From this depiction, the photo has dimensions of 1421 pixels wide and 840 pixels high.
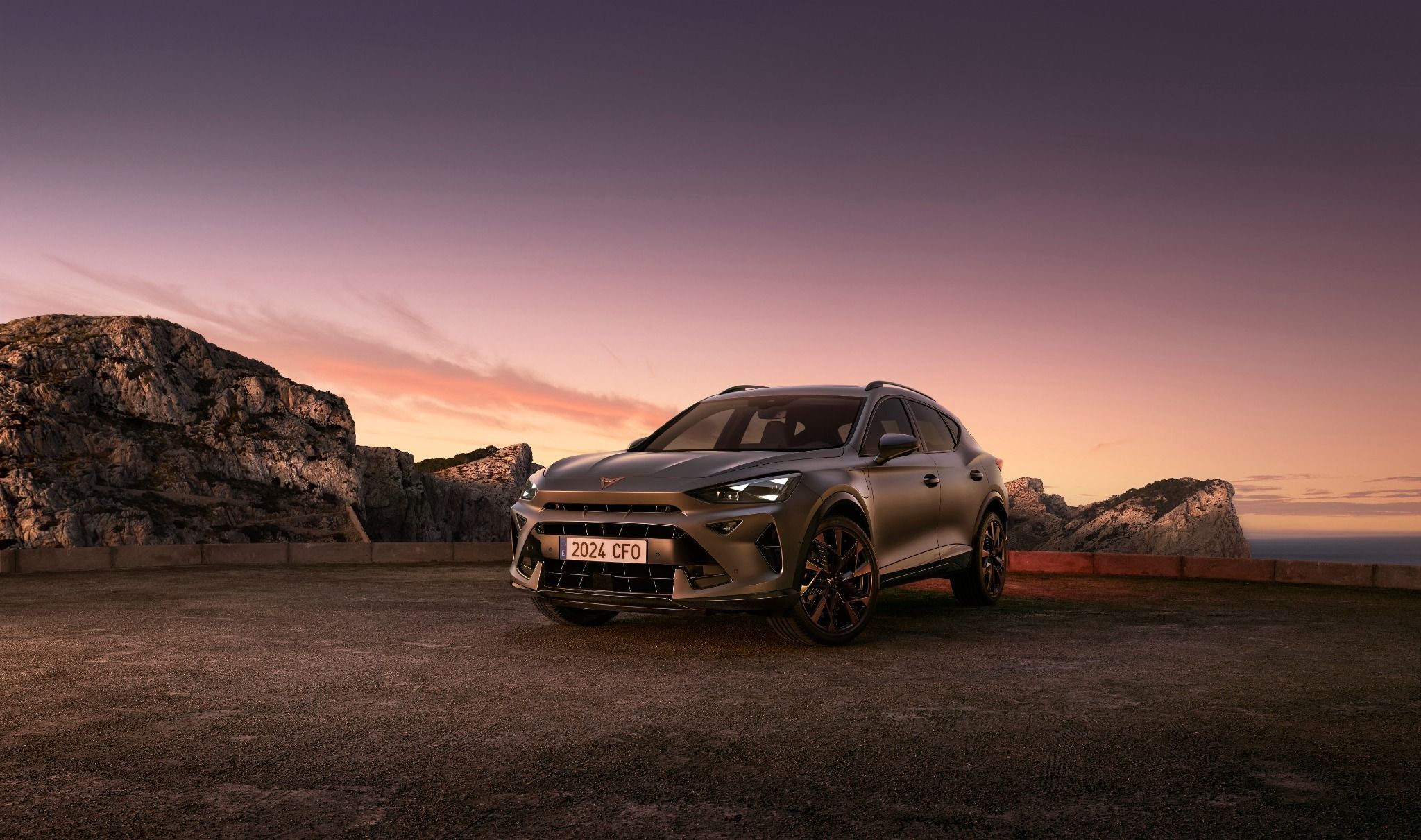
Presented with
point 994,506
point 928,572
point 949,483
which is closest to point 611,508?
point 928,572

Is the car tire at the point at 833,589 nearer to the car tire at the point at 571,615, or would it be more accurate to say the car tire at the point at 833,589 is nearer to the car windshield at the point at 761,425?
the car windshield at the point at 761,425

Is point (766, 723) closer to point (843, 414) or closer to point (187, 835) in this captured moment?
point (187, 835)

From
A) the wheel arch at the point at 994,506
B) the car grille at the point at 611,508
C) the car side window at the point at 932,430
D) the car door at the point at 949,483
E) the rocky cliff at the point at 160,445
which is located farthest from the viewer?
the rocky cliff at the point at 160,445

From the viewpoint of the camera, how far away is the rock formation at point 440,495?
36.2 metres

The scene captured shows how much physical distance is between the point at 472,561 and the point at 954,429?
7268mm

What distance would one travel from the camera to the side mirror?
717cm

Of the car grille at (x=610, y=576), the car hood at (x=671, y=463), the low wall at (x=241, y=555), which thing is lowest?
the low wall at (x=241, y=555)

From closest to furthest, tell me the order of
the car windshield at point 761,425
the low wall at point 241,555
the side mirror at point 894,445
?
1. the side mirror at point 894,445
2. the car windshield at point 761,425
3. the low wall at point 241,555

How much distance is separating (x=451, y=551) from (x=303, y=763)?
34.2ft

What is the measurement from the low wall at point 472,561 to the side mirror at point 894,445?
5.67 metres

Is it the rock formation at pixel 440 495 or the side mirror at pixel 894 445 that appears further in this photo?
the rock formation at pixel 440 495

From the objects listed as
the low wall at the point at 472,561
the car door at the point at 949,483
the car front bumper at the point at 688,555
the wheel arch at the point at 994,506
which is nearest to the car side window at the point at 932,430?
the car door at the point at 949,483

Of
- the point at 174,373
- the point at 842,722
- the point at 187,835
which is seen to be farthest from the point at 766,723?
the point at 174,373

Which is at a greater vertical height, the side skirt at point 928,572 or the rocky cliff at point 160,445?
the rocky cliff at point 160,445
